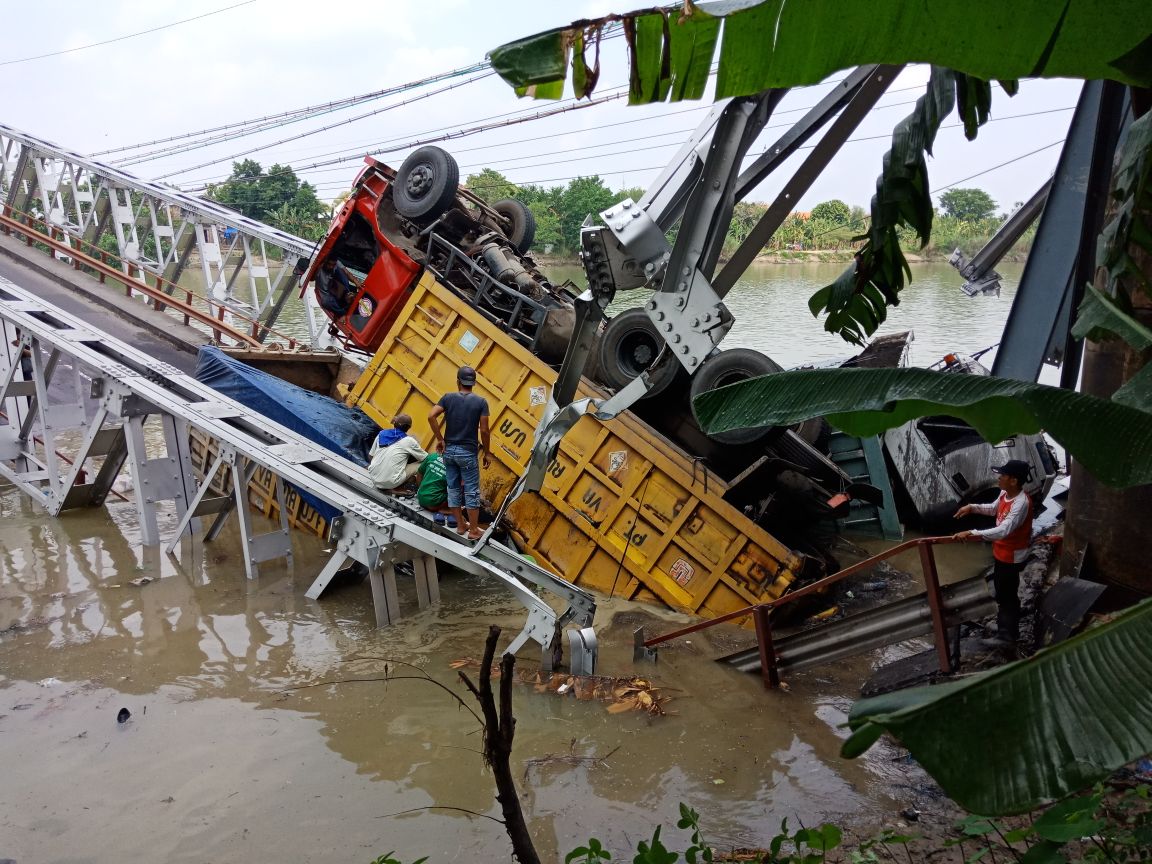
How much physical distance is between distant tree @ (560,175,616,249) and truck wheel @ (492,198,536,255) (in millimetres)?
23932

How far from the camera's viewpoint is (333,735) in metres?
5.23

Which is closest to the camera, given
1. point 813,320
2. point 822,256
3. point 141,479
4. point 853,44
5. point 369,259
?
point 853,44

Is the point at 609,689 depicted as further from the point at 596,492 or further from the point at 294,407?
the point at 294,407

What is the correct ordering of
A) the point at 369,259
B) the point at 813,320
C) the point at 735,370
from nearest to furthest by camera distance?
1. the point at 735,370
2. the point at 369,259
3. the point at 813,320

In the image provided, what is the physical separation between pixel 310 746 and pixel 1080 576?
4.33m

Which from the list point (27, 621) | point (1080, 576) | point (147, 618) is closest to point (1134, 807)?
point (1080, 576)

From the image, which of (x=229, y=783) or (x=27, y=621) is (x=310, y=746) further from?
(x=27, y=621)

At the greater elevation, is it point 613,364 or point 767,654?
point 613,364

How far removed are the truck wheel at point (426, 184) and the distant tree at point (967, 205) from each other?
36.9 meters

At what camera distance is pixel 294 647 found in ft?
21.4

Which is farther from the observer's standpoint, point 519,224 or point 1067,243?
point 519,224

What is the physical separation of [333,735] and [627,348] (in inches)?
156

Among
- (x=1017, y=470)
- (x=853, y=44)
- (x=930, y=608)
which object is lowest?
(x=930, y=608)

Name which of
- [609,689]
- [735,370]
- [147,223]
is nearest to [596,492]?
[735,370]
